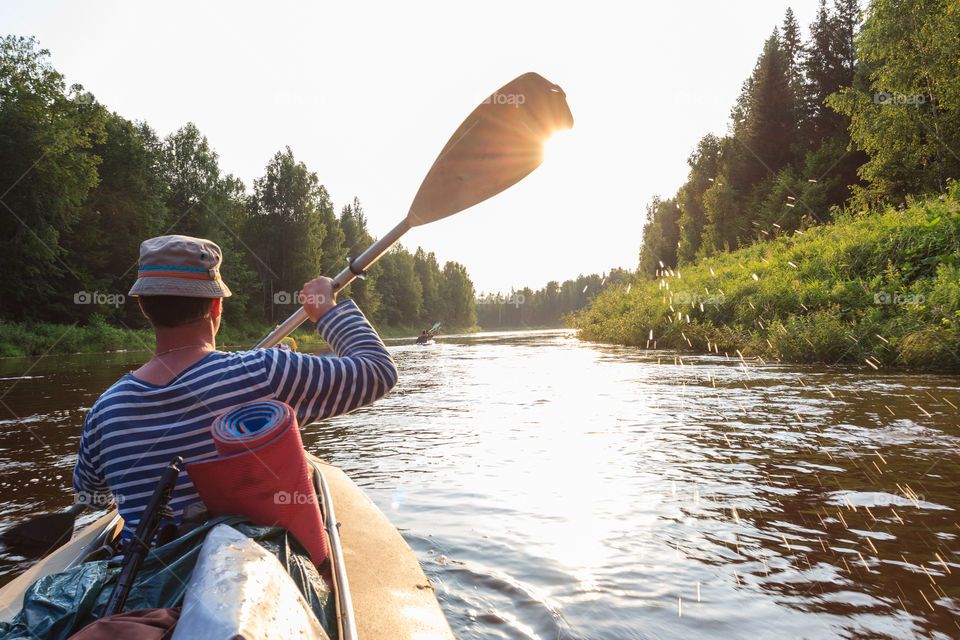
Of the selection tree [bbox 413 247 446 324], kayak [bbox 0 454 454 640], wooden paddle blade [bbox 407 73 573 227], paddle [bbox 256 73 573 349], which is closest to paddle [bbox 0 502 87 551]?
kayak [bbox 0 454 454 640]

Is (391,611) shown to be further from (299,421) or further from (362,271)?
(362,271)

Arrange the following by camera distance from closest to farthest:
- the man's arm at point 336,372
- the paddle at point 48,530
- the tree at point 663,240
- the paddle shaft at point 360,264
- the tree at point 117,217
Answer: the man's arm at point 336,372, the paddle shaft at point 360,264, the paddle at point 48,530, the tree at point 117,217, the tree at point 663,240

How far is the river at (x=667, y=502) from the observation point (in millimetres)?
2506

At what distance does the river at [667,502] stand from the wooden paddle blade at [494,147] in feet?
6.24

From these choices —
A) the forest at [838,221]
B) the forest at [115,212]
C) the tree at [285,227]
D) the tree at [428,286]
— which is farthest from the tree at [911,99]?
the tree at [428,286]

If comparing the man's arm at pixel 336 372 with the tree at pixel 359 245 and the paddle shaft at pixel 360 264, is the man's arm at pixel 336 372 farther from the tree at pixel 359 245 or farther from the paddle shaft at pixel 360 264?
→ the tree at pixel 359 245

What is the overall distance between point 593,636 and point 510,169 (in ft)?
6.72

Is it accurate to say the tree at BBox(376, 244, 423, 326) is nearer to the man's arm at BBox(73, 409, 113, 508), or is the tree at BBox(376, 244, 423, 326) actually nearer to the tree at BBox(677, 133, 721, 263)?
the tree at BBox(677, 133, 721, 263)

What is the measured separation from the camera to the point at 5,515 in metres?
4.02

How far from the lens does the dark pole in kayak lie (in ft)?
3.81

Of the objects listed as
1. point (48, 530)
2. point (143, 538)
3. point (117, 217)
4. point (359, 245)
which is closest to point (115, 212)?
point (117, 217)

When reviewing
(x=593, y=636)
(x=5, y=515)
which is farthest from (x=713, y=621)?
(x=5, y=515)

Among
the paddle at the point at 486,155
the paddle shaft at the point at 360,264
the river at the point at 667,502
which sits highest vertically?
the paddle at the point at 486,155

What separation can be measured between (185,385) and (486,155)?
149cm
